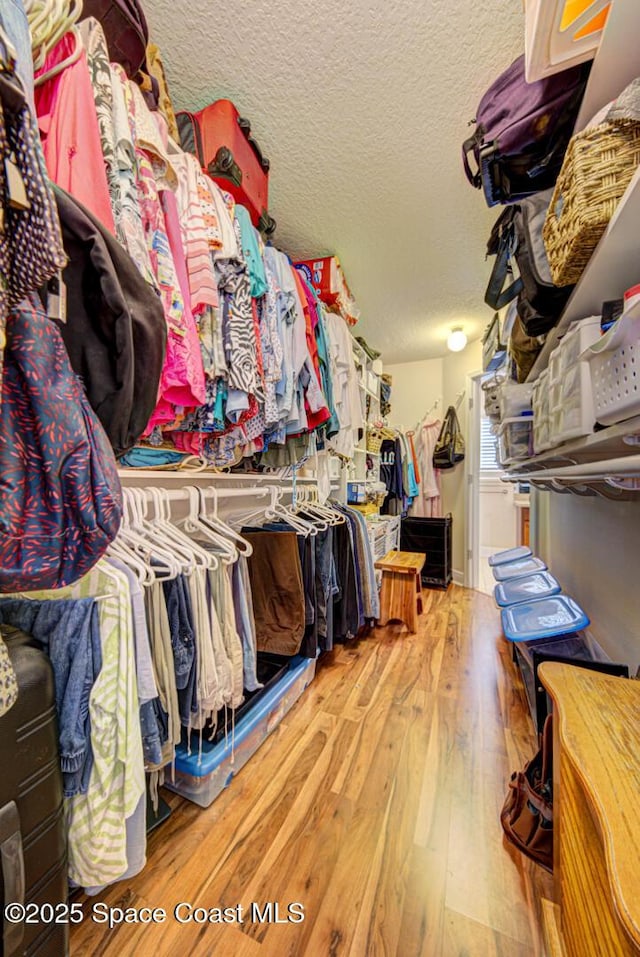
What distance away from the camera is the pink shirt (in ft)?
2.09

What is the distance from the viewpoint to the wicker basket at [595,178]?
1.98 ft

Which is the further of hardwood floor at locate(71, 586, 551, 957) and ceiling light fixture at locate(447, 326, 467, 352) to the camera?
ceiling light fixture at locate(447, 326, 467, 352)

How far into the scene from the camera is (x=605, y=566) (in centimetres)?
Result: 138

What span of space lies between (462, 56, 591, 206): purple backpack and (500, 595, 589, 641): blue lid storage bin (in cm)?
153

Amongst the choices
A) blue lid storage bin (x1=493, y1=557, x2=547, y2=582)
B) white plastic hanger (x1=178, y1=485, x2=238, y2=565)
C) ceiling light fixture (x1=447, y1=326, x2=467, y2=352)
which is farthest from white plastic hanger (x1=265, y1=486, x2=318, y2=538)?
ceiling light fixture (x1=447, y1=326, x2=467, y2=352)

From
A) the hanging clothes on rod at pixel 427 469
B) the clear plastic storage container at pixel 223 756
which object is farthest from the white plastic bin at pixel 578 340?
the hanging clothes on rod at pixel 427 469

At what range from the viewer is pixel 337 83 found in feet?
3.99

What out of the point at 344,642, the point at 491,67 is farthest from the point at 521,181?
the point at 344,642

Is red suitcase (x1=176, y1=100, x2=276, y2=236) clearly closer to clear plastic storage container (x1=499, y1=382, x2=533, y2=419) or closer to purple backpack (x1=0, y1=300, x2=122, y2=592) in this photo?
purple backpack (x1=0, y1=300, x2=122, y2=592)

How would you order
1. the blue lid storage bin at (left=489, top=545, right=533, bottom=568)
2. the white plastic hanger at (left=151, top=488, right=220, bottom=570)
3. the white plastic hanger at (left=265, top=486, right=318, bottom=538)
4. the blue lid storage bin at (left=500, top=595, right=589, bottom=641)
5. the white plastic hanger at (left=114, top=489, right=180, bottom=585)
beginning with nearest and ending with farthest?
the white plastic hanger at (left=114, top=489, right=180, bottom=585) < the white plastic hanger at (left=151, top=488, right=220, bottom=570) < the blue lid storage bin at (left=500, top=595, right=589, bottom=641) < the white plastic hanger at (left=265, top=486, right=318, bottom=538) < the blue lid storage bin at (left=489, top=545, right=533, bottom=568)

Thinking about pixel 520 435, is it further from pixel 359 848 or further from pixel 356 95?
pixel 359 848

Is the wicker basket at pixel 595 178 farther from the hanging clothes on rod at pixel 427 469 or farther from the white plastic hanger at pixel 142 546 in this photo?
the hanging clothes on rod at pixel 427 469

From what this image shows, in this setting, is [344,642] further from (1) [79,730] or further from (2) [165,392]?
(2) [165,392]

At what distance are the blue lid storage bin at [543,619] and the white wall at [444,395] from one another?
2223mm
